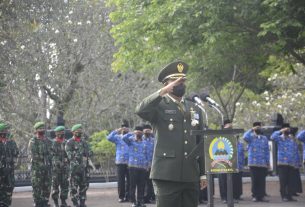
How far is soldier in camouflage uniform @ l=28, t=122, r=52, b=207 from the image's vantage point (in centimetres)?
1362

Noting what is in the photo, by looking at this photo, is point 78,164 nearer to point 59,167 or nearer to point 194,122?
point 59,167

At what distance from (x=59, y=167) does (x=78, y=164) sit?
610 mm

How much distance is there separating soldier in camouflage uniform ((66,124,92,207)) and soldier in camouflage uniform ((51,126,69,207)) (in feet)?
1.09

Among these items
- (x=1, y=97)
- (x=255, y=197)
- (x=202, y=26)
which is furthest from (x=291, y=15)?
(x=1, y=97)

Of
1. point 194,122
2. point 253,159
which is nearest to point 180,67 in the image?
point 194,122

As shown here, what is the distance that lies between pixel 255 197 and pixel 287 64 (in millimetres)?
5619

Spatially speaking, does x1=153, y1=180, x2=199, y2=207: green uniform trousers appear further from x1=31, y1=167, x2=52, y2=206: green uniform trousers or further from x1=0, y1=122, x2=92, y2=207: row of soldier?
x1=31, y1=167, x2=52, y2=206: green uniform trousers

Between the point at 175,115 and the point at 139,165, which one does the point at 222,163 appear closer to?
the point at 175,115

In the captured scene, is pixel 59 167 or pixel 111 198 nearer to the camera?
pixel 59 167

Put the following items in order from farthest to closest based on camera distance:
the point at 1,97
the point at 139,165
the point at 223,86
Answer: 1. the point at 223,86
2. the point at 1,97
3. the point at 139,165

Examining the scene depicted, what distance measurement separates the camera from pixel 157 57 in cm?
1833

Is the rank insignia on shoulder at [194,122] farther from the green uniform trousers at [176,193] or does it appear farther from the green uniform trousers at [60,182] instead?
the green uniform trousers at [60,182]

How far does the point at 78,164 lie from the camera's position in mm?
13945

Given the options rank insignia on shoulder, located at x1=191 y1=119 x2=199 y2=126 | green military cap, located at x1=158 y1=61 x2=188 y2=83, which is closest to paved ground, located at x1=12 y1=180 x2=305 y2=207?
rank insignia on shoulder, located at x1=191 y1=119 x2=199 y2=126
